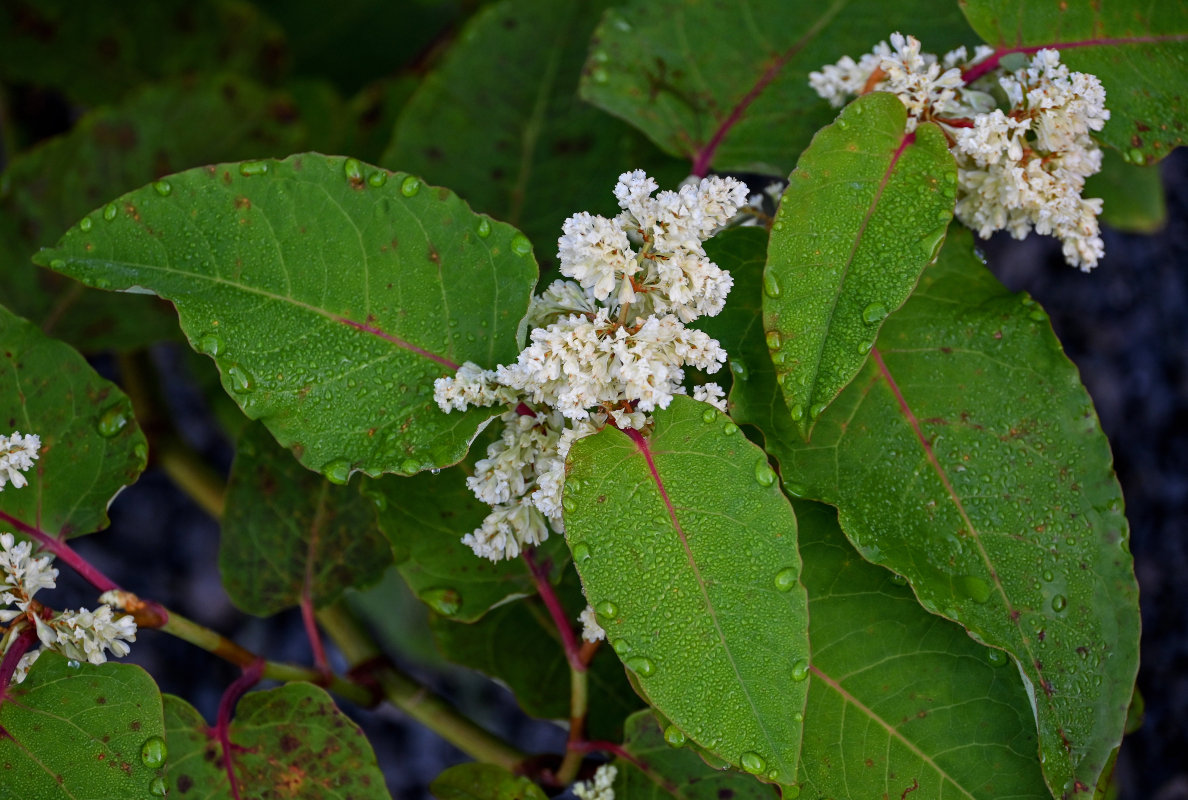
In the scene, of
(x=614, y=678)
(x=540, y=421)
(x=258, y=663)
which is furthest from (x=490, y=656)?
(x=540, y=421)

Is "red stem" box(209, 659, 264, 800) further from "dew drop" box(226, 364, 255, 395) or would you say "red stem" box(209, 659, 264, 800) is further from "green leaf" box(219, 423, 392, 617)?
"dew drop" box(226, 364, 255, 395)

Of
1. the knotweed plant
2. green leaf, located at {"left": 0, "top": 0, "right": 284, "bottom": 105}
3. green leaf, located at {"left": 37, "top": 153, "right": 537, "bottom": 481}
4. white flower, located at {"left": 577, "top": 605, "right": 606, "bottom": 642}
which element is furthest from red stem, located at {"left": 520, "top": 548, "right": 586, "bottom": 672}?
green leaf, located at {"left": 0, "top": 0, "right": 284, "bottom": 105}

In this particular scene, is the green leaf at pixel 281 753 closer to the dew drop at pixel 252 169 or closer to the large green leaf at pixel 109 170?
the dew drop at pixel 252 169

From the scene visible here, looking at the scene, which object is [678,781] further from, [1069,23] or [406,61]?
[406,61]

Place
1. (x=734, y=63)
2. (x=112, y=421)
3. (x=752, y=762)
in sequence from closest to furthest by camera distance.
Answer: (x=752, y=762) → (x=112, y=421) → (x=734, y=63)

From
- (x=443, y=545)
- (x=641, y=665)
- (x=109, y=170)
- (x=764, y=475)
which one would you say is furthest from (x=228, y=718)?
(x=109, y=170)

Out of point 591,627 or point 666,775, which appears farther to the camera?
point 666,775

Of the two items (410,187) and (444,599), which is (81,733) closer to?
(444,599)
